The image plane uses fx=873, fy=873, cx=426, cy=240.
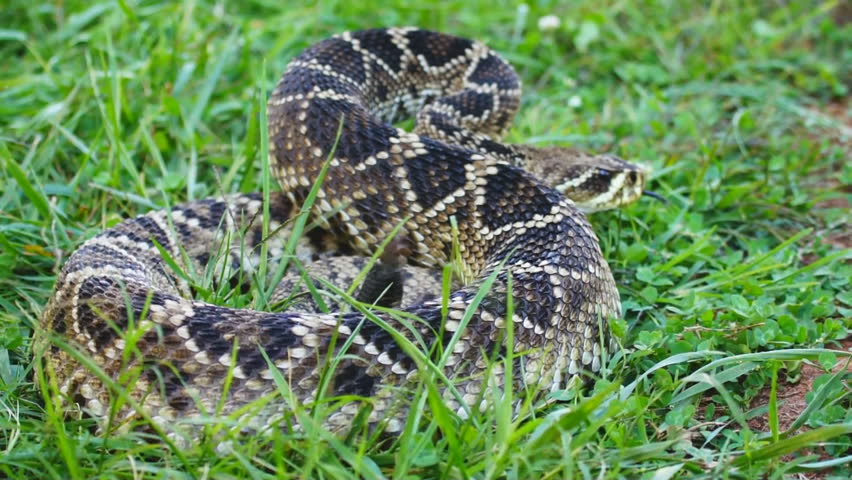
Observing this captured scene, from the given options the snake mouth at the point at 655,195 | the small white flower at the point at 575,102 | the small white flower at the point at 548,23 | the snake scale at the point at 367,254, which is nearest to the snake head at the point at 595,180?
the snake scale at the point at 367,254

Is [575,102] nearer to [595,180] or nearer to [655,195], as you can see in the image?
[655,195]

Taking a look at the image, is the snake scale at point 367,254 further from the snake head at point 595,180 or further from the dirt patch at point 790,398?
the dirt patch at point 790,398

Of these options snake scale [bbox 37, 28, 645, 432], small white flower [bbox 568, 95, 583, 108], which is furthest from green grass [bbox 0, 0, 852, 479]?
snake scale [bbox 37, 28, 645, 432]

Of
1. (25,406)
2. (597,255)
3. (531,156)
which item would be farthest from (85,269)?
(531,156)

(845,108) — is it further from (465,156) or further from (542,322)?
(542,322)

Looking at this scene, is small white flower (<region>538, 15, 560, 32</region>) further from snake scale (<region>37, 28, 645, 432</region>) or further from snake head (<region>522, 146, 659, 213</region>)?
snake head (<region>522, 146, 659, 213</region>)

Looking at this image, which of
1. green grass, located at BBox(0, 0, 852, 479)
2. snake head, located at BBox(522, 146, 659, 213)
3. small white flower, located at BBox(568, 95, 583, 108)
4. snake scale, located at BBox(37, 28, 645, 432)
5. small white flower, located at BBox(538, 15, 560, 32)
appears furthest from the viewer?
small white flower, located at BBox(538, 15, 560, 32)
